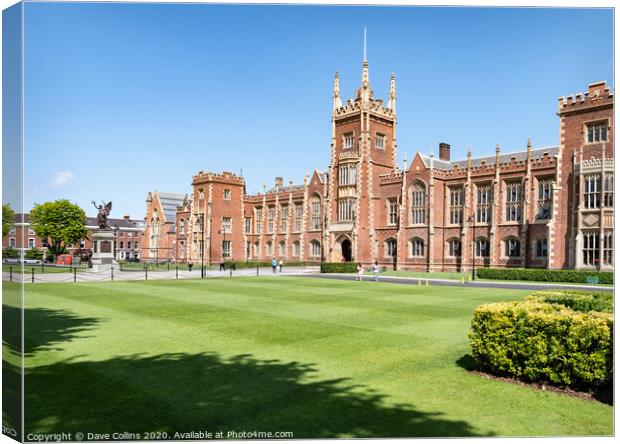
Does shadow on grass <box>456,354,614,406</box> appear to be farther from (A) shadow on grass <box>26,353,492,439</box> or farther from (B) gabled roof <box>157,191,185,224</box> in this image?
(B) gabled roof <box>157,191,185,224</box>

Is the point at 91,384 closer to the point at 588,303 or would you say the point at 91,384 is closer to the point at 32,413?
the point at 32,413

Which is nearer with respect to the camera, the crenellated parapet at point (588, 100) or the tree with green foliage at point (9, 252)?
the tree with green foliage at point (9, 252)

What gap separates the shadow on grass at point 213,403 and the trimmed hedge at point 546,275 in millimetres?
30465

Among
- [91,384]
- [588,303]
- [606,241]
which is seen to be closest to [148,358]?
[91,384]

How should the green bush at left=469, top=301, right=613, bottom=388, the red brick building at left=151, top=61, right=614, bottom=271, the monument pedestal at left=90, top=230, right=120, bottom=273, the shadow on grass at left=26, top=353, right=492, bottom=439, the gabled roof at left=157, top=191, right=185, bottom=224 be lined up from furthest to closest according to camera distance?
the gabled roof at left=157, top=191, right=185, bottom=224 < the monument pedestal at left=90, top=230, right=120, bottom=273 < the red brick building at left=151, top=61, right=614, bottom=271 < the green bush at left=469, top=301, right=613, bottom=388 < the shadow on grass at left=26, top=353, right=492, bottom=439

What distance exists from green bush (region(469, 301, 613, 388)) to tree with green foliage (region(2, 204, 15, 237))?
8.10 meters

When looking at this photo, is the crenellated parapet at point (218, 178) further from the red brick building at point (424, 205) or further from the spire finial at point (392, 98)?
the spire finial at point (392, 98)

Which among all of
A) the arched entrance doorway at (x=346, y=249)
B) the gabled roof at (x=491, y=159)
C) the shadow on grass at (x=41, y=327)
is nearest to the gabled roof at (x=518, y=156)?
the gabled roof at (x=491, y=159)

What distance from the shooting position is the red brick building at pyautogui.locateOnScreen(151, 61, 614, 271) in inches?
1480

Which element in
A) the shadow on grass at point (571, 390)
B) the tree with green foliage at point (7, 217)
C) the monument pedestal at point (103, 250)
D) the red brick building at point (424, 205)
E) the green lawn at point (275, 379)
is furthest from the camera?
the monument pedestal at point (103, 250)

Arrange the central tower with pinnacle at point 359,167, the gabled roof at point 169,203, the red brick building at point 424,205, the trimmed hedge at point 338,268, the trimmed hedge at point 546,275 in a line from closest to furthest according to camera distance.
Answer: the trimmed hedge at point 546,275, the red brick building at point 424,205, the trimmed hedge at point 338,268, the central tower with pinnacle at point 359,167, the gabled roof at point 169,203

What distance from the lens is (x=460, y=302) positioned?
1997 cm

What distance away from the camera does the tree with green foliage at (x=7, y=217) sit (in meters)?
6.38

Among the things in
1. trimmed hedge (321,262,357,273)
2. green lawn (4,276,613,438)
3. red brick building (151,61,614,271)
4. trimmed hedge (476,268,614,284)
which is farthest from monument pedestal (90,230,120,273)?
trimmed hedge (476,268,614,284)
